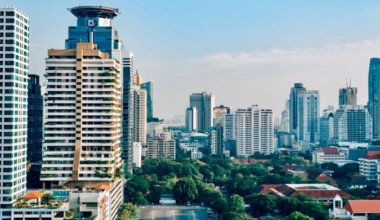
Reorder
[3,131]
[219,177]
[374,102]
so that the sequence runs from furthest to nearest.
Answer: [374,102] < [219,177] < [3,131]

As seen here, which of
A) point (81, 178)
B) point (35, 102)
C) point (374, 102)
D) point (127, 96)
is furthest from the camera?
point (374, 102)

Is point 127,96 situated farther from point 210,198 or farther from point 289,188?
point 289,188

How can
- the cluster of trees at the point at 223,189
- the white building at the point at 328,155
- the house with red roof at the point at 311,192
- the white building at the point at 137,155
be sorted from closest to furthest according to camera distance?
the cluster of trees at the point at 223,189 → the house with red roof at the point at 311,192 → the white building at the point at 137,155 → the white building at the point at 328,155

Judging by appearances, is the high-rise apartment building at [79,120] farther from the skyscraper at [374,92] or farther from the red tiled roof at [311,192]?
the skyscraper at [374,92]

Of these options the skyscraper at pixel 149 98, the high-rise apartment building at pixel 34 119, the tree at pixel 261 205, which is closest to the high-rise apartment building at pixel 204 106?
the skyscraper at pixel 149 98

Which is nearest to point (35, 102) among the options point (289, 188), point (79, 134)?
point (79, 134)

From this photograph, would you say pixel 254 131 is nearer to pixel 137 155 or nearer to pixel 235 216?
pixel 137 155

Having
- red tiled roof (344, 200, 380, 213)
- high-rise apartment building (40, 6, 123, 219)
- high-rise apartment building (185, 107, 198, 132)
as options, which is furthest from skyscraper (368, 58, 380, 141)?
high-rise apartment building (40, 6, 123, 219)
